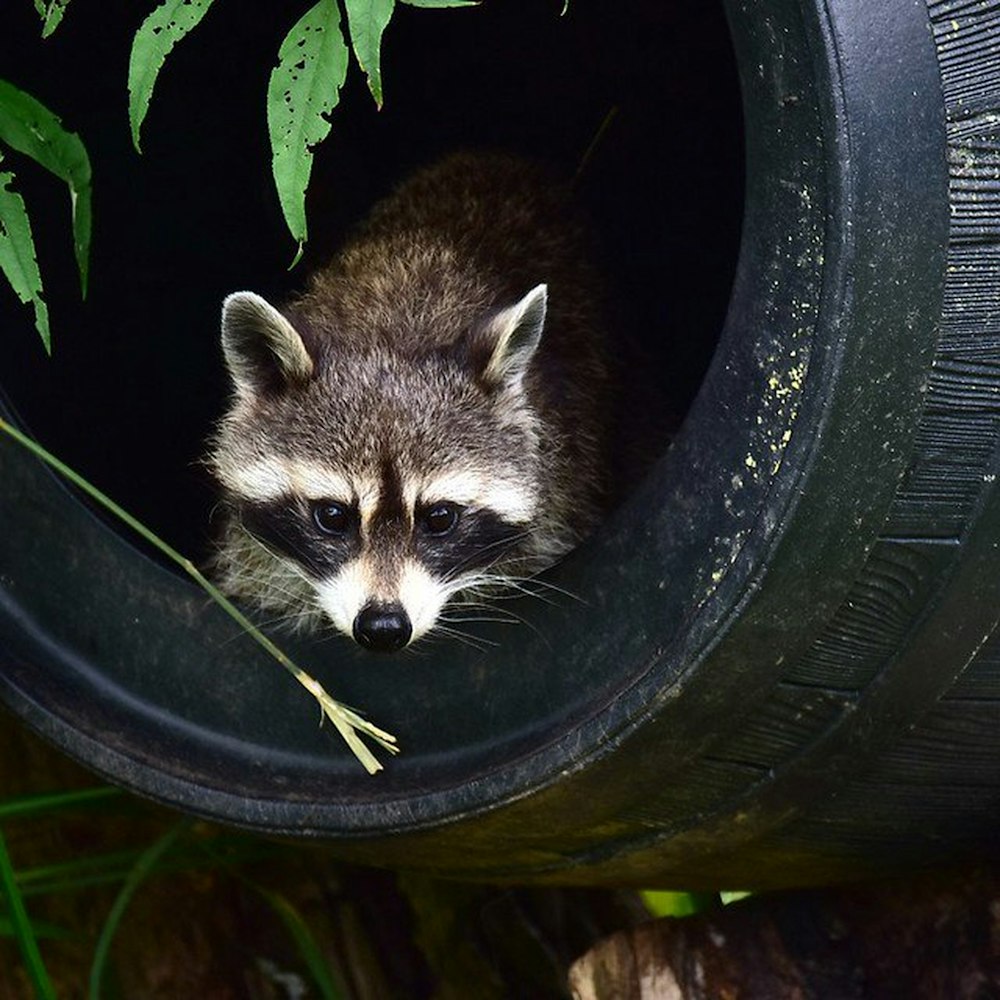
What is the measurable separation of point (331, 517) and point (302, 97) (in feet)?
3.13

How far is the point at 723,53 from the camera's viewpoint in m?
5.18

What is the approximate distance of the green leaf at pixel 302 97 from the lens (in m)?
3.14

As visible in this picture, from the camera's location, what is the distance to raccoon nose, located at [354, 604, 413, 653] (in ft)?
11.5

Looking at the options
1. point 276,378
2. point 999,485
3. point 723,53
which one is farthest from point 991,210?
point 723,53

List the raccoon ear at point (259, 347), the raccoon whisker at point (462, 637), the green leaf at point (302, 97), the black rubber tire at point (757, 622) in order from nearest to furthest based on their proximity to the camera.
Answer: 1. the black rubber tire at point (757, 622)
2. the green leaf at point (302, 97)
3. the raccoon whisker at point (462, 637)
4. the raccoon ear at point (259, 347)

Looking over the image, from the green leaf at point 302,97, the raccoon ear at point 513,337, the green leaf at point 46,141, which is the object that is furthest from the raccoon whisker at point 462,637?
the green leaf at point 46,141

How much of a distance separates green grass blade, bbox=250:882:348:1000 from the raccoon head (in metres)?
1.02

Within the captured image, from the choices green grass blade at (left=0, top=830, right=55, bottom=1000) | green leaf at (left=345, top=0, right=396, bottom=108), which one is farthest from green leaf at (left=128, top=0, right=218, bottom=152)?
green grass blade at (left=0, top=830, right=55, bottom=1000)

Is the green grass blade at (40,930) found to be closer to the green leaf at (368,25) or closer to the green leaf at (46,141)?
the green leaf at (46,141)

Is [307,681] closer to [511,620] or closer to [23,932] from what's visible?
[511,620]

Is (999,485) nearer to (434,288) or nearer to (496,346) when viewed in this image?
(496,346)

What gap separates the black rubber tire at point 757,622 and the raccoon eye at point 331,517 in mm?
264

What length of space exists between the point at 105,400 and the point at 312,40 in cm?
177

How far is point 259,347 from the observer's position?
3.86 meters
